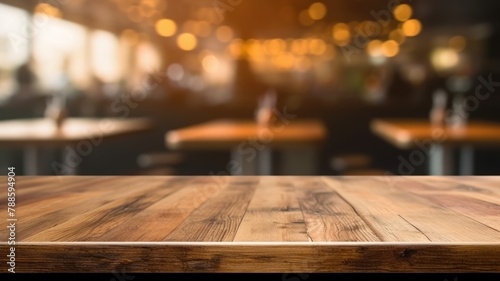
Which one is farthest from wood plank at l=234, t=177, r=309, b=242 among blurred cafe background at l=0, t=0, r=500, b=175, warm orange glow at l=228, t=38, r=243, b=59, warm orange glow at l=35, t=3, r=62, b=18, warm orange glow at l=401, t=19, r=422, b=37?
warm orange glow at l=228, t=38, r=243, b=59

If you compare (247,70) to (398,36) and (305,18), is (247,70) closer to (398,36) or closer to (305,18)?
(305,18)

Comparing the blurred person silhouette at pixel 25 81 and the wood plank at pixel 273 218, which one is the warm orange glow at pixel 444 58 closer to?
the blurred person silhouette at pixel 25 81

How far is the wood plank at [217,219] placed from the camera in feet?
3.28

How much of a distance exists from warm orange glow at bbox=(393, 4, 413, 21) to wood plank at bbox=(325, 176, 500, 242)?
6.61 metres

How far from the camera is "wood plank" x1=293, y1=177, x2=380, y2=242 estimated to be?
3.26 feet

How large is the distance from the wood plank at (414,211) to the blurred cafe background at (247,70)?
136 inches

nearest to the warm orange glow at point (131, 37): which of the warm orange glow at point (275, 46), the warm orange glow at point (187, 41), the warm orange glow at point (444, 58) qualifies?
the warm orange glow at point (187, 41)

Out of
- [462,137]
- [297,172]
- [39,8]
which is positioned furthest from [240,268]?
[39,8]

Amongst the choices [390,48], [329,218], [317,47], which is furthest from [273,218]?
[317,47]

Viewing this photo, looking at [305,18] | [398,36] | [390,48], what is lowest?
[390,48]

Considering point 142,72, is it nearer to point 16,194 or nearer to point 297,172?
point 297,172

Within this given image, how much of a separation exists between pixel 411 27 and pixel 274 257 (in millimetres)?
7531

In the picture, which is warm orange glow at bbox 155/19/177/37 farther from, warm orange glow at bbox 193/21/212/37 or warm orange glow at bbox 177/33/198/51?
warm orange glow at bbox 193/21/212/37

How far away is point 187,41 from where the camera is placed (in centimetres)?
896
